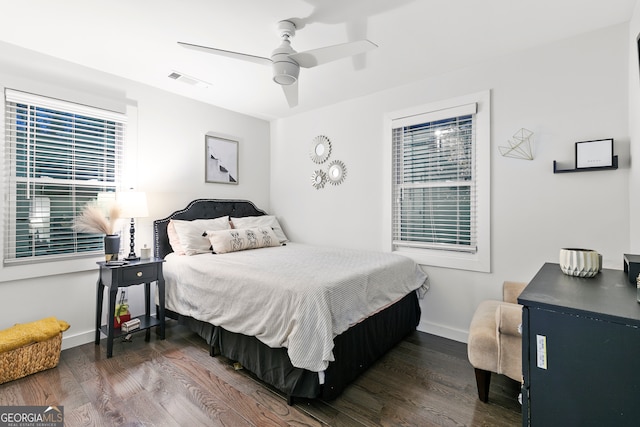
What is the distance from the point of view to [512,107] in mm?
2637

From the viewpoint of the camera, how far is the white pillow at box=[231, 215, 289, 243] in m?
3.91

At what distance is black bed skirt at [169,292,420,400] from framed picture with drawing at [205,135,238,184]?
1.89 meters

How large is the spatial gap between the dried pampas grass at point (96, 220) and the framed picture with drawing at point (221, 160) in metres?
1.23

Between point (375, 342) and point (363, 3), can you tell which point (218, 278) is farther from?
Result: point (363, 3)

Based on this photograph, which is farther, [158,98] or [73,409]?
[158,98]

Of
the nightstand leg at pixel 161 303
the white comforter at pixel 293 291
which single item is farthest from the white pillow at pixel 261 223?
the nightstand leg at pixel 161 303

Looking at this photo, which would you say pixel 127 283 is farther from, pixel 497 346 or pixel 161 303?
pixel 497 346

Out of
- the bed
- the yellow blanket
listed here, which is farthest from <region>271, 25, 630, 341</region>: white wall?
the yellow blanket

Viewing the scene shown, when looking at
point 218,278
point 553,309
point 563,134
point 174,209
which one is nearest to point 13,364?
point 218,278

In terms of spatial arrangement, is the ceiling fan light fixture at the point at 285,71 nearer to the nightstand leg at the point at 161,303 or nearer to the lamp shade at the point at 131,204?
the lamp shade at the point at 131,204

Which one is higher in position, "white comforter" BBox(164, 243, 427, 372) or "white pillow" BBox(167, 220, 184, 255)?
"white pillow" BBox(167, 220, 184, 255)

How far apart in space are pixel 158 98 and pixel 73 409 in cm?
296

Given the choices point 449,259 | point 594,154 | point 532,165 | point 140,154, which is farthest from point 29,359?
point 594,154

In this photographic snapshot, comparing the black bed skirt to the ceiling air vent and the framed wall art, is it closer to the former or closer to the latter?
the framed wall art
